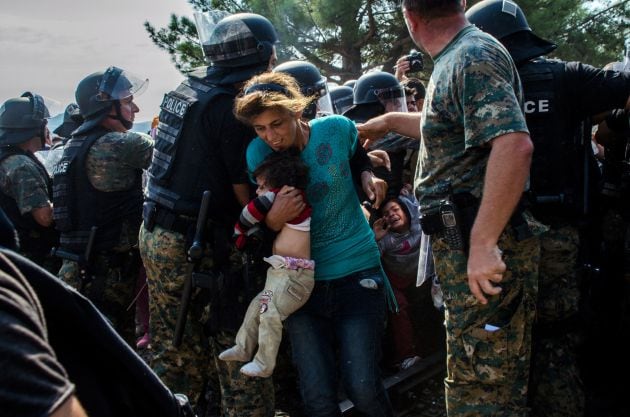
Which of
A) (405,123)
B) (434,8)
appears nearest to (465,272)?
(405,123)

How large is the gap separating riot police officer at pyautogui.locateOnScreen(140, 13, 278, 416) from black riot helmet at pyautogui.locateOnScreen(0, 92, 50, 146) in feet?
7.74

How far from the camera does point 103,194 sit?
14.6 feet

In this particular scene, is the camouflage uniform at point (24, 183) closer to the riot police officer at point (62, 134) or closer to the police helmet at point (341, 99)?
the riot police officer at point (62, 134)

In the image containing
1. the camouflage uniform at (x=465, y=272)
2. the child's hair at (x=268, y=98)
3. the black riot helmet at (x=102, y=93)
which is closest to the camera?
the camouflage uniform at (x=465, y=272)

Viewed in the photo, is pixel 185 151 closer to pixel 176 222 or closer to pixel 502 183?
pixel 176 222

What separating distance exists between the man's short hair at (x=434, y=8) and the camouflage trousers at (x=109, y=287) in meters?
2.94

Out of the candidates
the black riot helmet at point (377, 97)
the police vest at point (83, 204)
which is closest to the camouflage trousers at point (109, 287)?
the police vest at point (83, 204)

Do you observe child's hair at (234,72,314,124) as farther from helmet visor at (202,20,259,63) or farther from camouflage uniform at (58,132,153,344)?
camouflage uniform at (58,132,153,344)

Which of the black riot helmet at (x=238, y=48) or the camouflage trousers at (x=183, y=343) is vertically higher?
the black riot helmet at (x=238, y=48)

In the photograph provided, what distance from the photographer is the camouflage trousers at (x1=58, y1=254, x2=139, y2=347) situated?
4508 mm

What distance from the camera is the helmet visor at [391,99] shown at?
16.0 ft

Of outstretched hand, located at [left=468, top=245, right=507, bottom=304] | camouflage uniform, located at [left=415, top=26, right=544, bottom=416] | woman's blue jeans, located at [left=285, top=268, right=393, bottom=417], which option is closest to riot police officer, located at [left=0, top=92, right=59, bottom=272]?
woman's blue jeans, located at [left=285, top=268, right=393, bottom=417]

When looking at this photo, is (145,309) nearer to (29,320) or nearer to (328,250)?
(328,250)

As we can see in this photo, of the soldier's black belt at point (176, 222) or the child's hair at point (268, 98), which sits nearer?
the child's hair at point (268, 98)
